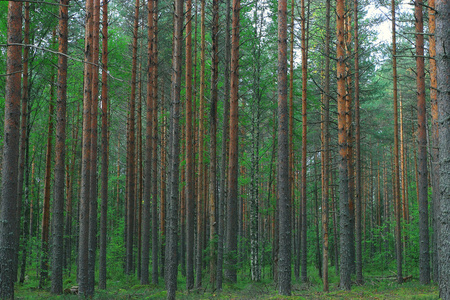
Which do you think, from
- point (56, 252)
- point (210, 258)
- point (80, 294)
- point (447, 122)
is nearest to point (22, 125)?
point (56, 252)

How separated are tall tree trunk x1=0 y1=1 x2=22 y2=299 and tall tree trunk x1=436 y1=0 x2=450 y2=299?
25.1 feet

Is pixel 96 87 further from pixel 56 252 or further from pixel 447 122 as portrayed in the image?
pixel 447 122

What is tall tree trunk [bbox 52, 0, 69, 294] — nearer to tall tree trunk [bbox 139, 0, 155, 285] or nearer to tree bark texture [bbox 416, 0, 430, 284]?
tall tree trunk [bbox 139, 0, 155, 285]

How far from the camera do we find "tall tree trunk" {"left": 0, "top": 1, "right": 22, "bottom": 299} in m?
7.04

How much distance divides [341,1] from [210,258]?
9.38 m

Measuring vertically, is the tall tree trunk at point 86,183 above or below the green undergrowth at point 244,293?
above

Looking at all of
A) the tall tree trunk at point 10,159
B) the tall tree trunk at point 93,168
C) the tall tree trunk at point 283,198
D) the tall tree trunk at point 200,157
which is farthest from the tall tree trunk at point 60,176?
the tall tree trunk at point 283,198

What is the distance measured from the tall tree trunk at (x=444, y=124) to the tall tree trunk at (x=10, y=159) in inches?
302

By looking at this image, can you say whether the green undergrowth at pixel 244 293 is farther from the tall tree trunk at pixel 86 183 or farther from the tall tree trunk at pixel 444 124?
the tall tree trunk at pixel 444 124

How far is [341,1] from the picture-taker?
466 inches

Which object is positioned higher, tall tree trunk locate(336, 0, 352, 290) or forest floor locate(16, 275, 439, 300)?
tall tree trunk locate(336, 0, 352, 290)

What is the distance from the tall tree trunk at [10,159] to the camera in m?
7.04

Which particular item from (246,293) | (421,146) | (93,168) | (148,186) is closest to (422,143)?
(421,146)

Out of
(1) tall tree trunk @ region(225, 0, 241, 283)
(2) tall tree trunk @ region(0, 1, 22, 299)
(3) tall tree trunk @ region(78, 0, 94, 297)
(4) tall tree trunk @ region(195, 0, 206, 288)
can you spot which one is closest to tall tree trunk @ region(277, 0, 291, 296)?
(1) tall tree trunk @ region(225, 0, 241, 283)
